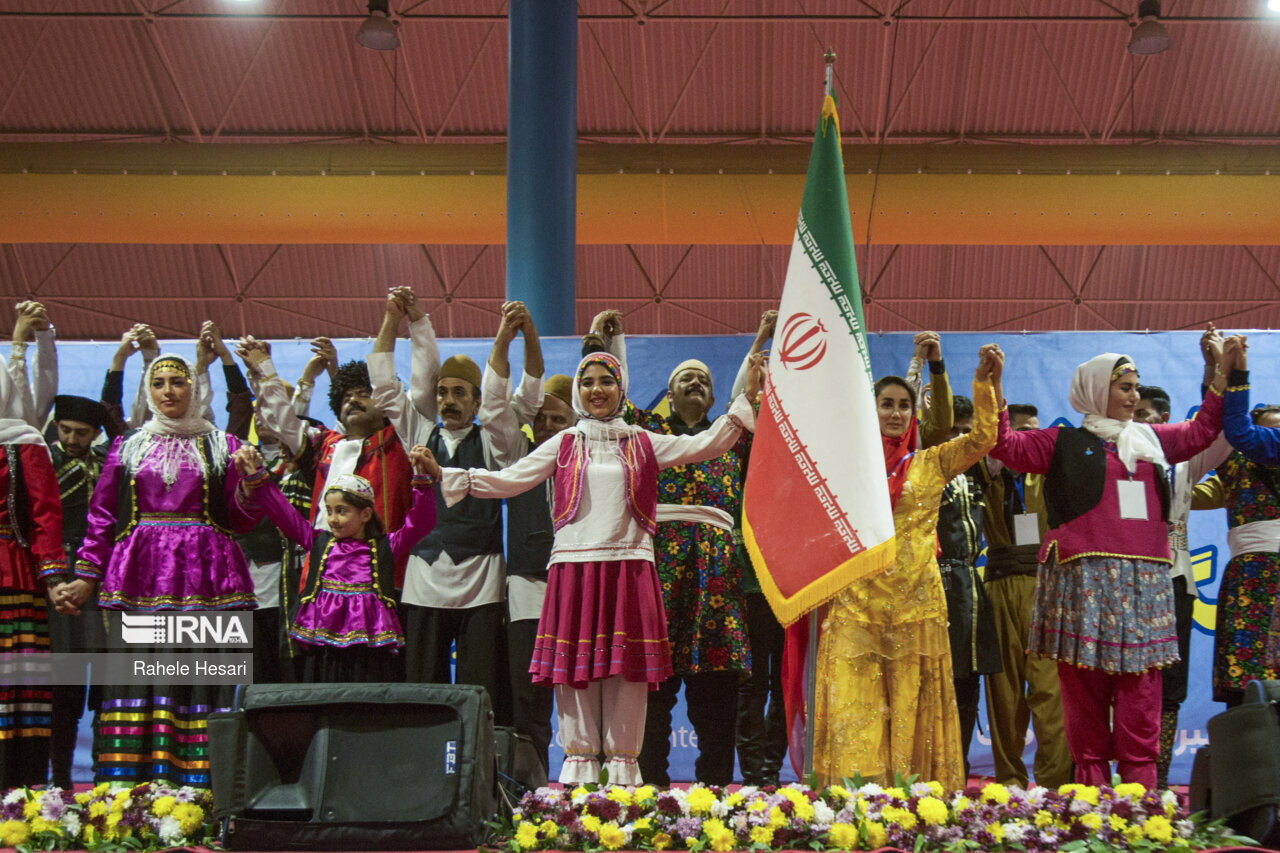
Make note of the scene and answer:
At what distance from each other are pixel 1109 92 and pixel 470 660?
912 cm

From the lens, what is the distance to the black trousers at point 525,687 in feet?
13.2

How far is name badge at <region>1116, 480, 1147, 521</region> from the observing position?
370 cm

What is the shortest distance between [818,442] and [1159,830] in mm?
1424

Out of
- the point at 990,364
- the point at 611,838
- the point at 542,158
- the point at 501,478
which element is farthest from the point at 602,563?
the point at 542,158

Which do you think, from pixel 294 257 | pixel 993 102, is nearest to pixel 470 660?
pixel 993 102

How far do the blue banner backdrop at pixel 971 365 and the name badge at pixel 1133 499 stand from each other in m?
1.50

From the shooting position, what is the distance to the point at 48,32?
10148mm

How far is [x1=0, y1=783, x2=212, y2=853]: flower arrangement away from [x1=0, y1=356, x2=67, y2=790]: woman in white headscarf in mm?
763

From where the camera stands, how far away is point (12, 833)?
2.80m

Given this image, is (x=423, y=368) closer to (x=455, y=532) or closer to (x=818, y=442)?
(x=455, y=532)

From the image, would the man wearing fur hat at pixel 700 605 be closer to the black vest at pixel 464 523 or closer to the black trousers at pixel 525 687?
the black trousers at pixel 525 687

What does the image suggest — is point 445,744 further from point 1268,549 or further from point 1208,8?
point 1208,8

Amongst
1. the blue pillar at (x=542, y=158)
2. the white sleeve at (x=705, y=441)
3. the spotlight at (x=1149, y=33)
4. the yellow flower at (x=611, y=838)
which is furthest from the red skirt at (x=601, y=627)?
the spotlight at (x=1149, y=33)

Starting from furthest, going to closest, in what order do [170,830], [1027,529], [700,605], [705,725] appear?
[1027,529]
[705,725]
[700,605]
[170,830]
